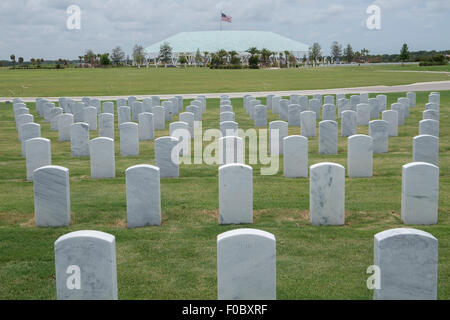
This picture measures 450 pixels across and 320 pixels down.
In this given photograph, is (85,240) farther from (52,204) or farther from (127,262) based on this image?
(52,204)

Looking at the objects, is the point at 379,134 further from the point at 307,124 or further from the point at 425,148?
the point at 307,124

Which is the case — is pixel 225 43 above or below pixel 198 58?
above

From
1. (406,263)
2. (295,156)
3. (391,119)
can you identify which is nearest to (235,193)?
(295,156)

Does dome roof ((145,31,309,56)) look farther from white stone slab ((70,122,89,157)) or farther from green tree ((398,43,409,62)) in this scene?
white stone slab ((70,122,89,157))

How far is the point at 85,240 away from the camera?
5516 mm

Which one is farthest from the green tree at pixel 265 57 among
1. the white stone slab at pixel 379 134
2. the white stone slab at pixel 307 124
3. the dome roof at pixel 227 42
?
the white stone slab at pixel 379 134

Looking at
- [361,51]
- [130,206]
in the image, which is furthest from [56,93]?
[361,51]

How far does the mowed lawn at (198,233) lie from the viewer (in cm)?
677

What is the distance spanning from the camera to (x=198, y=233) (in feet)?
28.7

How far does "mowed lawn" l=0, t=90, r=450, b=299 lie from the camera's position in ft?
22.2

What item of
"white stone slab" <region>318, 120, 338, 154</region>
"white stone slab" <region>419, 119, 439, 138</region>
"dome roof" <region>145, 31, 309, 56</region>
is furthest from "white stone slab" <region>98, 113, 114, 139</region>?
"dome roof" <region>145, 31, 309, 56</region>

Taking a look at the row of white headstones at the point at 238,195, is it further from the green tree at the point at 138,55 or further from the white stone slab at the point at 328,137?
the green tree at the point at 138,55

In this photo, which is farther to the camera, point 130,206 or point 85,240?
point 130,206
